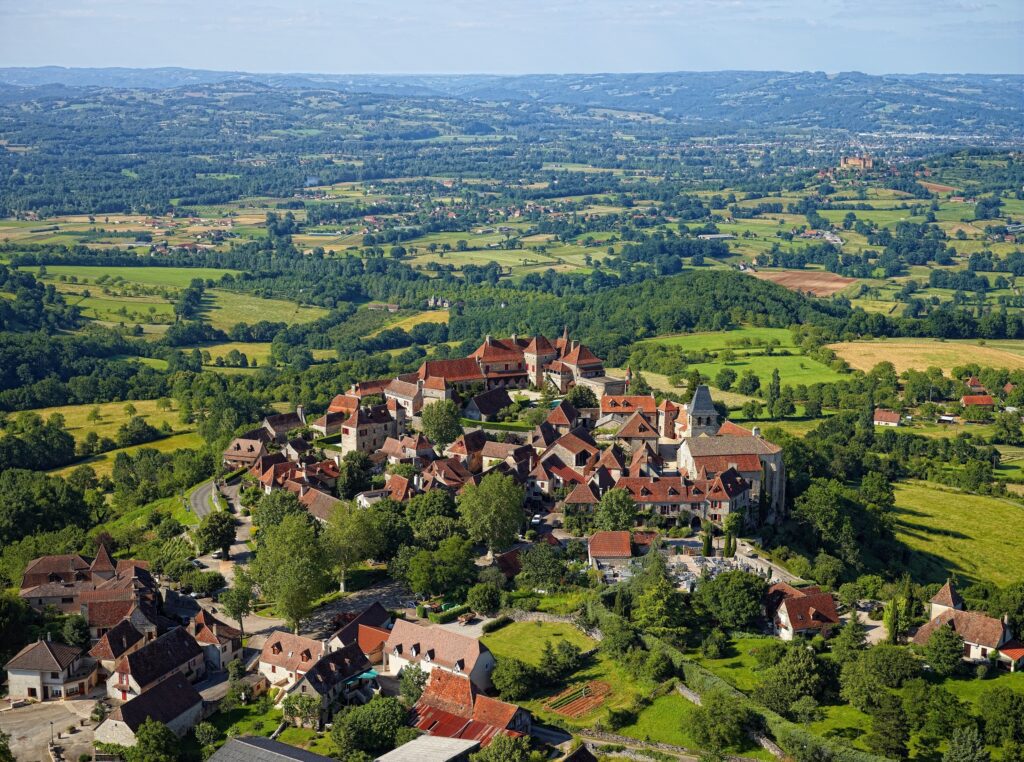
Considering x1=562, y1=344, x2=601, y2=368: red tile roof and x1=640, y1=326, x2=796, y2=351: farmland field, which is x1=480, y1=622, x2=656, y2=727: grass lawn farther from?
x1=640, y1=326, x2=796, y2=351: farmland field

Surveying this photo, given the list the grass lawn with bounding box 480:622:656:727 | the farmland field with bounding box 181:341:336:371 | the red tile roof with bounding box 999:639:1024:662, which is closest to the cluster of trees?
the farmland field with bounding box 181:341:336:371

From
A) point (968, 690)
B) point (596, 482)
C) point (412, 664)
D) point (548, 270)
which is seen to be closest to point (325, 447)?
point (596, 482)

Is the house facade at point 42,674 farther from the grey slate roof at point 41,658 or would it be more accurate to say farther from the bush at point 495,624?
the bush at point 495,624

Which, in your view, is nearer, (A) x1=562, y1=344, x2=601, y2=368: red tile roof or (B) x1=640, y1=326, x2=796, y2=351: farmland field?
(A) x1=562, y1=344, x2=601, y2=368: red tile roof

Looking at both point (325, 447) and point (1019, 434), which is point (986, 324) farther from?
point (325, 447)

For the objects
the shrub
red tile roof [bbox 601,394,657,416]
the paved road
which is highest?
red tile roof [bbox 601,394,657,416]

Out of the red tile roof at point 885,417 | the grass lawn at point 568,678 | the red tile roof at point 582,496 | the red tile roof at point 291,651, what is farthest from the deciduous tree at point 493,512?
the red tile roof at point 885,417

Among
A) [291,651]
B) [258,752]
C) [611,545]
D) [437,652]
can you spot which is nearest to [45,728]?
[291,651]
